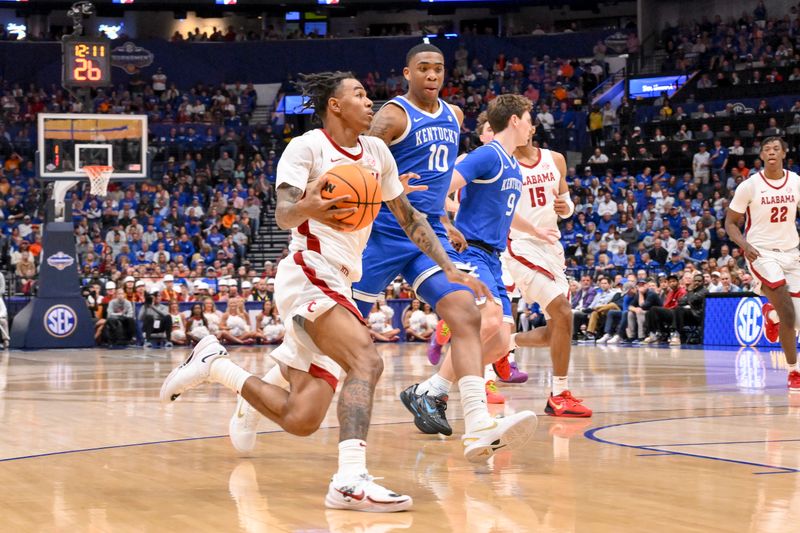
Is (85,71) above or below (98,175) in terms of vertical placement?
above

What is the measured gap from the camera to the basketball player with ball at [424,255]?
5.99 metres

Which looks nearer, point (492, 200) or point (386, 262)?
point (386, 262)

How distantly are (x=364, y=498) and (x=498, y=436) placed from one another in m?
1.11

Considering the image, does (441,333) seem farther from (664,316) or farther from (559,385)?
(664,316)

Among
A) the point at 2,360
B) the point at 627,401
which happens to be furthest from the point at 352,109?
the point at 2,360

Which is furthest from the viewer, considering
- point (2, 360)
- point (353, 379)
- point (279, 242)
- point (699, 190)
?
point (279, 242)

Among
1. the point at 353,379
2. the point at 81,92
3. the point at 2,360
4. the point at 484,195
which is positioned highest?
the point at 81,92

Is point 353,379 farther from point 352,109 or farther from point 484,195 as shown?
point 484,195

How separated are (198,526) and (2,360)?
1403 centimetres

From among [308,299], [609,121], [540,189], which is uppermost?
[609,121]

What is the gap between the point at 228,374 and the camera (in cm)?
586

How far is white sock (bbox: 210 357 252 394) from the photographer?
578 cm

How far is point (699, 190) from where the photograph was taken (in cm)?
2753

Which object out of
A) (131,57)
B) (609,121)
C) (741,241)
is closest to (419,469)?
(741,241)
